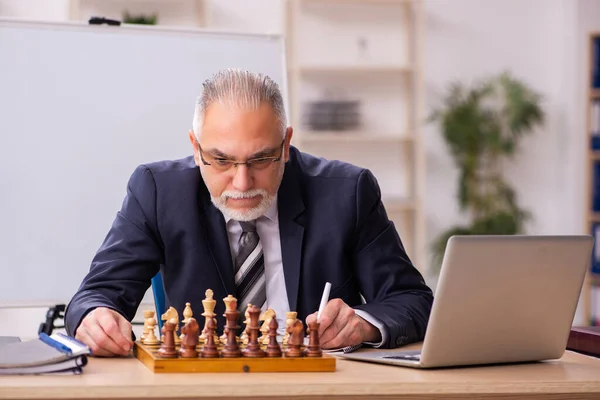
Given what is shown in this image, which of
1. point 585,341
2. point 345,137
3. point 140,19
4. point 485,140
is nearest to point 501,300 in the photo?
point 585,341

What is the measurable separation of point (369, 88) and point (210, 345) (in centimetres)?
529

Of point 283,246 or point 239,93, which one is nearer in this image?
point 239,93

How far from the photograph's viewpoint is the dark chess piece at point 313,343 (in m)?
1.58

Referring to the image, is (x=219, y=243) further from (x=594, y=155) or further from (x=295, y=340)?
(x=594, y=155)

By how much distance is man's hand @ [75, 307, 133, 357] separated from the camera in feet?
5.63

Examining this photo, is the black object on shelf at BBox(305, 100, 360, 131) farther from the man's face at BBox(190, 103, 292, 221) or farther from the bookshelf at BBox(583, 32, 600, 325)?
the man's face at BBox(190, 103, 292, 221)

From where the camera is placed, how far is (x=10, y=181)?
3.06 metres

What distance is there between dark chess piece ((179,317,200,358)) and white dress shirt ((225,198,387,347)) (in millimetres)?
706

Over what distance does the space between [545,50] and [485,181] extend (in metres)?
1.13

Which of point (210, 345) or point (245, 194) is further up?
point (245, 194)

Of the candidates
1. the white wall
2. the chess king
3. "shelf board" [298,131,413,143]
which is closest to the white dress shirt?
the chess king

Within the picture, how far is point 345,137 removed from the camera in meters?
6.34

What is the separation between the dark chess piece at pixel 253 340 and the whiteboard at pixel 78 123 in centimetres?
162

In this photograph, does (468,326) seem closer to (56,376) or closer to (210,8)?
(56,376)
